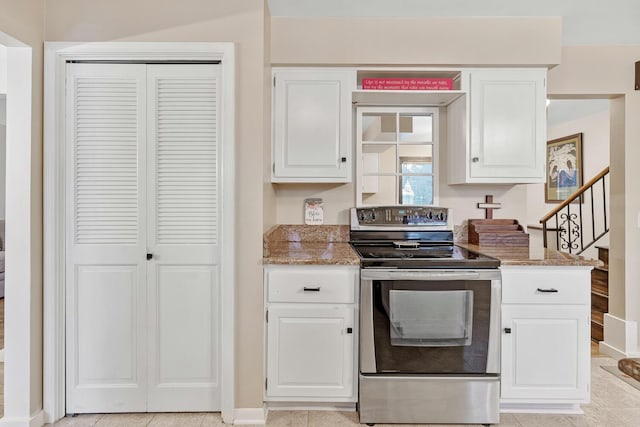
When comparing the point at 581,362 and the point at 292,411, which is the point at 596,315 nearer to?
the point at 581,362

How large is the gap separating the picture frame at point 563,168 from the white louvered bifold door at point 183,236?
5.31 m

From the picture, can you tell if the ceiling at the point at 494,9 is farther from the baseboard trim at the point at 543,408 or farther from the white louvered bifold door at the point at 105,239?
the baseboard trim at the point at 543,408

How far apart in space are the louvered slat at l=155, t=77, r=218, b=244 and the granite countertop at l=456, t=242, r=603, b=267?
63.4 inches

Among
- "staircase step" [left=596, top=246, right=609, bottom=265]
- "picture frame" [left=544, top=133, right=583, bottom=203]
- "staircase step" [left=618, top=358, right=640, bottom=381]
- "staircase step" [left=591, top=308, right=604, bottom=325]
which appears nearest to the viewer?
"staircase step" [left=618, top=358, right=640, bottom=381]

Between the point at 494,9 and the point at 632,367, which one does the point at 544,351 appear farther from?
the point at 494,9

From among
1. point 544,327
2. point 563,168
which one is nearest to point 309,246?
point 544,327

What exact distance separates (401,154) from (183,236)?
160 cm

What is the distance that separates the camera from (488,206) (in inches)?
112

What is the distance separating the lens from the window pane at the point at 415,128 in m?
2.84

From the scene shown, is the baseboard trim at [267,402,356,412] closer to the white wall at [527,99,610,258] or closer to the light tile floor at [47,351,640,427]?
the light tile floor at [47,351,640,427]

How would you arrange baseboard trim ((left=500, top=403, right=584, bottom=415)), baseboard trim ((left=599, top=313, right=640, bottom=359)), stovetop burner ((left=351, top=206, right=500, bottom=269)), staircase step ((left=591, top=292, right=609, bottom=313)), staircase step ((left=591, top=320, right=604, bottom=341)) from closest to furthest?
1. baseboard trim ((left=500, top=403, right=584, bottom=415))
2. stovetop burner ((left=351, top=206, right=500, bottom=269))
3. baseboard trim ((left=599, top=313, right=640, bottom=359))
4. staircase step ((left=591, top=320, right=604, bottom=341))
5. staircase step ((left=591, top=292, right=609, bottom=313))

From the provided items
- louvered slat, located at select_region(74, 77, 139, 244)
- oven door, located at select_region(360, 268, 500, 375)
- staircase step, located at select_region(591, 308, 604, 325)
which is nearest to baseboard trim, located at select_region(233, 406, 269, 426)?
oven door, located at select_region(360, 268, 500, 375)

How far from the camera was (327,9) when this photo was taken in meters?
2.44

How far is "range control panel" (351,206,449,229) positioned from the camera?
2.80 m
